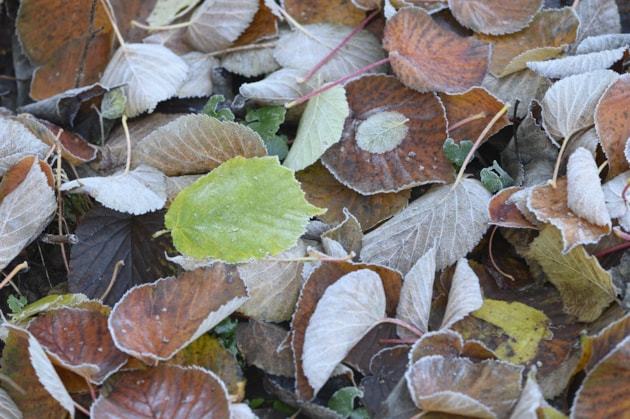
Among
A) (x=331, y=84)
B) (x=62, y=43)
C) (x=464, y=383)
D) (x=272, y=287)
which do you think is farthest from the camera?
(x=62, y=43)

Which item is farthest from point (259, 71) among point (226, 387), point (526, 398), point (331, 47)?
point (526, 398)

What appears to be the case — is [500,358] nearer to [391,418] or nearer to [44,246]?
[391,418]

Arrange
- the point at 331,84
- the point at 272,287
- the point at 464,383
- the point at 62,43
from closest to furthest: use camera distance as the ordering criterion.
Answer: the point at 464,383, the point at 272,287, the point at 331,84, the point at 62,43

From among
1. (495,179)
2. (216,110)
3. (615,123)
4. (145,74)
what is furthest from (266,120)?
(615,123)

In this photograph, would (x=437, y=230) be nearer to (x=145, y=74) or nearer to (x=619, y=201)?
(x=619, y=201)

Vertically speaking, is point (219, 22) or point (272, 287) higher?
point (219, 22)

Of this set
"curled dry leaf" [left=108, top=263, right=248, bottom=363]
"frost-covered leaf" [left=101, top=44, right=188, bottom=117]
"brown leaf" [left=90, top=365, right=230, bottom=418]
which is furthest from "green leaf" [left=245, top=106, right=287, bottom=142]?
"brown leaf" [left=90, top=365, right=230, bottom=418]
